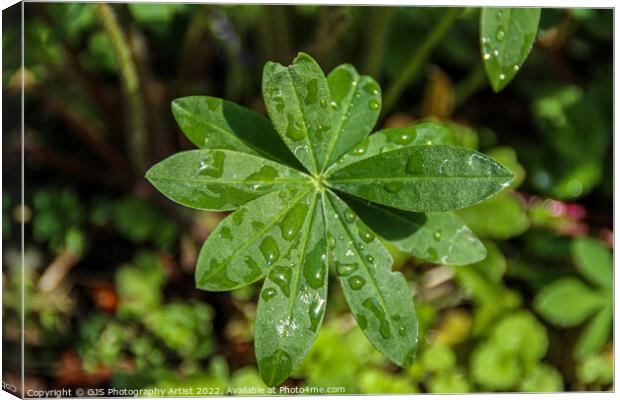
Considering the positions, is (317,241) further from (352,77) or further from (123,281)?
(123,281)

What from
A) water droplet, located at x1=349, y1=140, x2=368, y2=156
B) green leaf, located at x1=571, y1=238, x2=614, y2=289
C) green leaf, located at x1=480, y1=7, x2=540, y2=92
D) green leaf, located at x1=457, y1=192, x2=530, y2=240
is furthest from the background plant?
water droplet, located at x1=349, y1=140, x2=368, y2=156

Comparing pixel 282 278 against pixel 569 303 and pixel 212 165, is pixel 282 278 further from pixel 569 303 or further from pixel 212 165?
pixel 569 303

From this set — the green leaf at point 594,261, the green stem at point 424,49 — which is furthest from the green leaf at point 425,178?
the green leaf at point 594,261

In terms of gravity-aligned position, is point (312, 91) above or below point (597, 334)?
above

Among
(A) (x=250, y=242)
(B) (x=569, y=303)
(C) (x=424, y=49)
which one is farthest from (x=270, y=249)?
(B) (x=569, y=303)

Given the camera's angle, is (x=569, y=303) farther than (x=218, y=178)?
Yes

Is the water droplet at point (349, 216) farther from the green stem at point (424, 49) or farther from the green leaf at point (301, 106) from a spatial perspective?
the green stem at point (424, 49)
